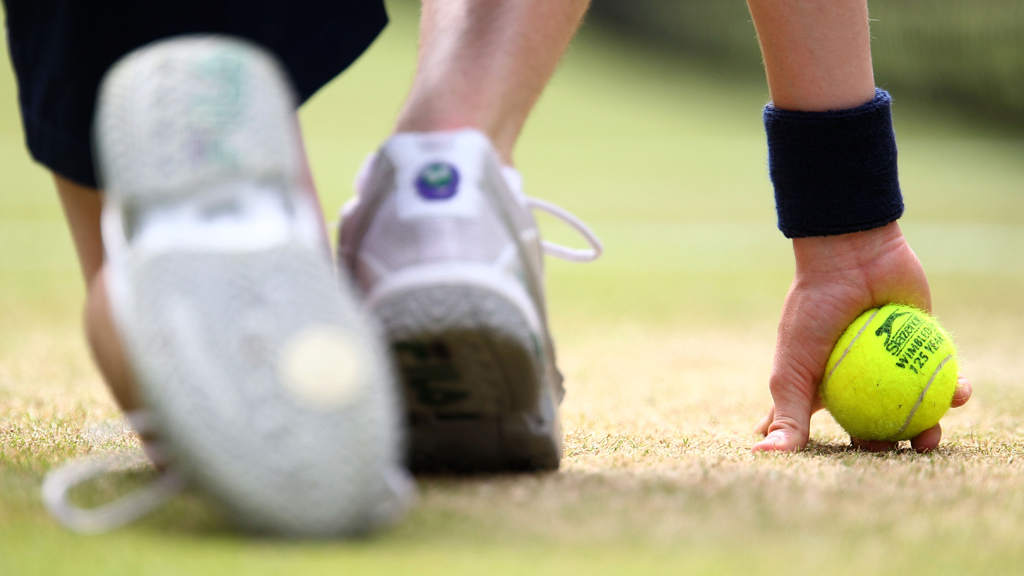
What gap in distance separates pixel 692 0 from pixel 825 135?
41.1 ft

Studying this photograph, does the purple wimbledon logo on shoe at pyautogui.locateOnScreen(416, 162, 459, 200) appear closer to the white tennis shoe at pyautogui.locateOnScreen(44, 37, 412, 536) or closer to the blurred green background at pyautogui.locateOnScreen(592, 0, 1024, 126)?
the white tennis shoe at pyautogui.locateOnScreen(44, 37, 412, 536)

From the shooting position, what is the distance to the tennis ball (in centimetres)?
118

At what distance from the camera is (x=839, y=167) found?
1178mm

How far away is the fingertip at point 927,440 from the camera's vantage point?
120 cm

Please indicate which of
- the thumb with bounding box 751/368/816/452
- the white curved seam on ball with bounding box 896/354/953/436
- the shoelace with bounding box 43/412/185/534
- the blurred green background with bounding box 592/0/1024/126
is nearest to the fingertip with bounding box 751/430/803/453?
the thumb with bounding box 751/368/816/452

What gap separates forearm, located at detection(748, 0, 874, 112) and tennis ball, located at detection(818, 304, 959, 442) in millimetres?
268

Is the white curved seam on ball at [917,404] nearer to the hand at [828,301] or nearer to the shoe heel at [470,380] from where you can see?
the hand at [828,301]

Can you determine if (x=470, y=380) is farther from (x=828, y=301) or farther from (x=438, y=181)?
(x=828, y=301)

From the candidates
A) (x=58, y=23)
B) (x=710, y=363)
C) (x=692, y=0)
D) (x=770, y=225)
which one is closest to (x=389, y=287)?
(x=58, y=23)

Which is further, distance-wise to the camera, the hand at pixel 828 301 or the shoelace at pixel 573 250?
the hand at pixel 828 301

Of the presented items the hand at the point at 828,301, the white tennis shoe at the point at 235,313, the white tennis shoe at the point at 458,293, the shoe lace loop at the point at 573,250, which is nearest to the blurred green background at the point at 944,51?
the hand at the point at 828,301

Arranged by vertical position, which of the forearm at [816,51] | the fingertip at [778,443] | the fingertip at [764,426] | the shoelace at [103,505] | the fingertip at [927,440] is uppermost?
the forearm at [816,51]

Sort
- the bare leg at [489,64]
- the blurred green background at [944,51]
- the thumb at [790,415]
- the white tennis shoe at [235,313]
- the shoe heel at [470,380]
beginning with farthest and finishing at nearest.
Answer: the blurred green background at [944,51], the thumb at [790,415], the bare leg at [489,64], the shoe heel at [470,380], the white tennis shoe at [235,313]

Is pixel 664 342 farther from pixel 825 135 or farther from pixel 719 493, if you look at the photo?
pixel 719 493
